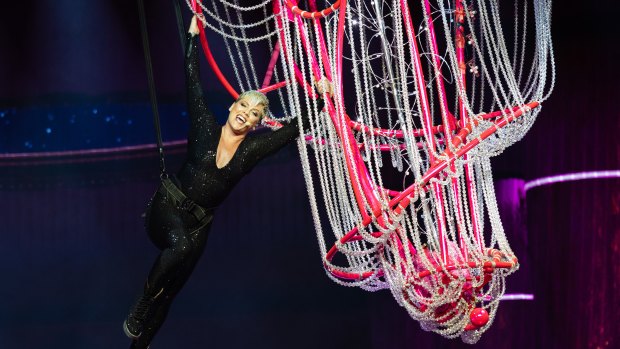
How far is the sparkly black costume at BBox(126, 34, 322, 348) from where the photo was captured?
353 centimetres

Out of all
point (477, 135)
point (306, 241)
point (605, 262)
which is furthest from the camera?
point (306, 241)

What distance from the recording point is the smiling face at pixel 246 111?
3.56m

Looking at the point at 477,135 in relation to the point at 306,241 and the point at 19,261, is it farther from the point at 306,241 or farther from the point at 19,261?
the point at 19,261

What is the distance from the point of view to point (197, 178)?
3615 millimetres

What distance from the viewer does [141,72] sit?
688 centimetres

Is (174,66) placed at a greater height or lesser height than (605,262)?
greater

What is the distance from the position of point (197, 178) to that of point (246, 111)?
1.11 ft

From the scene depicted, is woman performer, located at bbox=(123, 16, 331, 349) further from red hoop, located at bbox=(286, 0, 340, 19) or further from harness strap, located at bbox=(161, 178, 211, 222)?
red hoop, located at bbox=(286, 0, 340, 19)

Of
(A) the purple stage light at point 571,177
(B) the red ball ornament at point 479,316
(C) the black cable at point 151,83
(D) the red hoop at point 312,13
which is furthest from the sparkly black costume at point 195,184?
(A) the purple stage light at point 571,177

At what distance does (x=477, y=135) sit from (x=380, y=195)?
0.43m

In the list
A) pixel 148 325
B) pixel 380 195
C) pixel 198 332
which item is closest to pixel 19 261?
pixel 198 332

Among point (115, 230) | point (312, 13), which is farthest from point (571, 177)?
point (115, 230)

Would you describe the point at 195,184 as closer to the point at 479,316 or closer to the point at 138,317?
the point at 138,317

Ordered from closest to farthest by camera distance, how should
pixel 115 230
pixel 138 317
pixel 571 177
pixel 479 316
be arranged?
pixel 138 317, pixel 479 316, pixel 571 177, pixel 115 230
